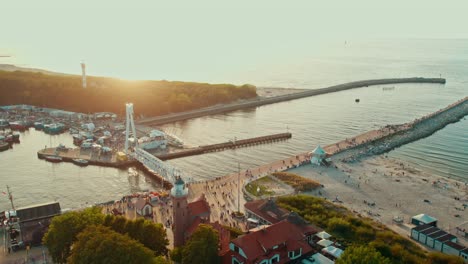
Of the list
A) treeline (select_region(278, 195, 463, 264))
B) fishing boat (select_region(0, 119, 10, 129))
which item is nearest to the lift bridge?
treeline (select_region(278, 195, 463, 264))

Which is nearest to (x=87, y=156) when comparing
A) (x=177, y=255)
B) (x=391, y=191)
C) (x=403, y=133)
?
(x=177, y=255)

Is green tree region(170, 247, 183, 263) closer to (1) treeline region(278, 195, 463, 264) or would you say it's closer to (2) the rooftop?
(1) treeline region(278, 195, 463, 264)

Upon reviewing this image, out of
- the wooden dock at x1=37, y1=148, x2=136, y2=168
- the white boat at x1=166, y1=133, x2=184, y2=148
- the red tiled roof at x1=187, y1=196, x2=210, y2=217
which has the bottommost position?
the wooden dock at x1=37, y1=148, x2=136, y2=168

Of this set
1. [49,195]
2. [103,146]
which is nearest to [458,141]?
[103,146]

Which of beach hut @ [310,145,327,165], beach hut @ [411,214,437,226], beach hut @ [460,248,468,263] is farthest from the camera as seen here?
beach hut @ [310,145,327,165]

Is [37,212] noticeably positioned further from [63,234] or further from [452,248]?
[452,248]
